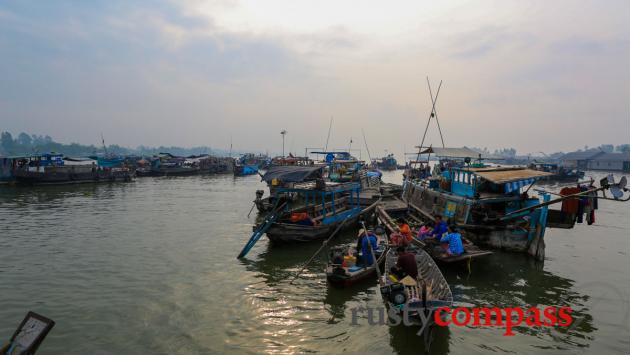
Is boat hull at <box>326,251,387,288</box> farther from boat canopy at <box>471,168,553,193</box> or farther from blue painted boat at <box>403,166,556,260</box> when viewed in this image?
boat canopy at <box>471,168,553,193</box>

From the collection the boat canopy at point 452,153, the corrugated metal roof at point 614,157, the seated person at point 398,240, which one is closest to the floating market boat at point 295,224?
the seated person at point 398,240

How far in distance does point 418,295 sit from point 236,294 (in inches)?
235

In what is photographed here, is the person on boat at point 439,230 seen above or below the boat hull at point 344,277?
above

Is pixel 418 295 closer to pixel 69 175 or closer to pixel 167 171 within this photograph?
pixel 69 175

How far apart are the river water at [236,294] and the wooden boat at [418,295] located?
3.42 feet

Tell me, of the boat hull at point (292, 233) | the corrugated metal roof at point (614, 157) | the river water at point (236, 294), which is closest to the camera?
the river water at point (236, 294)

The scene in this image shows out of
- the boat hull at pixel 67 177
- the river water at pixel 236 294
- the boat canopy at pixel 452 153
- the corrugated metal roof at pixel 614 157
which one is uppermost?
the corrugated metal roof at pixel 614 157

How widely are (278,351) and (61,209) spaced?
86.4 feet

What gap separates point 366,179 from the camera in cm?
3550

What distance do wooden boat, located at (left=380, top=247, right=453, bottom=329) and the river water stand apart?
104 centimetres

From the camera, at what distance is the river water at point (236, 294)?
29.7 feet

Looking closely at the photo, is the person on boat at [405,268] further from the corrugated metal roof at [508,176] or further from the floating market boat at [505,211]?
the corrugated metal roof at [508,176]

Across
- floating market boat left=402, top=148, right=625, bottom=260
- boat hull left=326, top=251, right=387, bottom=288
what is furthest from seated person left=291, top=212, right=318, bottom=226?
floating market boat left=402, top=148, right=625, bottom=260

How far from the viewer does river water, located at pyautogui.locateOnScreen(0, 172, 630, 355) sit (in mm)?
9055
